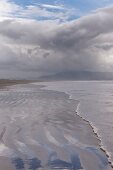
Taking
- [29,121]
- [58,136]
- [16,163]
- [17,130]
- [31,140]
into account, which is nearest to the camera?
[16,163]

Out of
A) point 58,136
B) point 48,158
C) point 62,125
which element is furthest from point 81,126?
point 48,158

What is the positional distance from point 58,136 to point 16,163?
6.31 metres

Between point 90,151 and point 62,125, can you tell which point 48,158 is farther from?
point 62,125

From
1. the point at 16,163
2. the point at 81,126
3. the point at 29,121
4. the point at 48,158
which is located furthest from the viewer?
the point at 29,121

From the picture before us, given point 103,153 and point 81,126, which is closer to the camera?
point 103,153

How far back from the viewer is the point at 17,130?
20.5 metres

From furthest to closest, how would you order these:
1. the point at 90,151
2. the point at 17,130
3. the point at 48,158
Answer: the point at 17,130, the point at 90,151, the point at 48,158

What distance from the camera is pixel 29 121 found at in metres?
24.7

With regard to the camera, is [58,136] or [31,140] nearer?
[31,140]

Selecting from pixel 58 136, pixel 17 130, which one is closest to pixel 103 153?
pixel 58 136

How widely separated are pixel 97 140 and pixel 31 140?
3.16 meters

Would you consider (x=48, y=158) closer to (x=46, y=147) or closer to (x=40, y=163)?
(x=40, y=163)

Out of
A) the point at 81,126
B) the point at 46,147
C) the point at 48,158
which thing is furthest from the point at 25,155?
the point at 81,126

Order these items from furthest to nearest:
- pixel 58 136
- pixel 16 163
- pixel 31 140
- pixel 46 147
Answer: pixel 58 136
pixel 31 140
pixel 46 147
pixel 16 163
